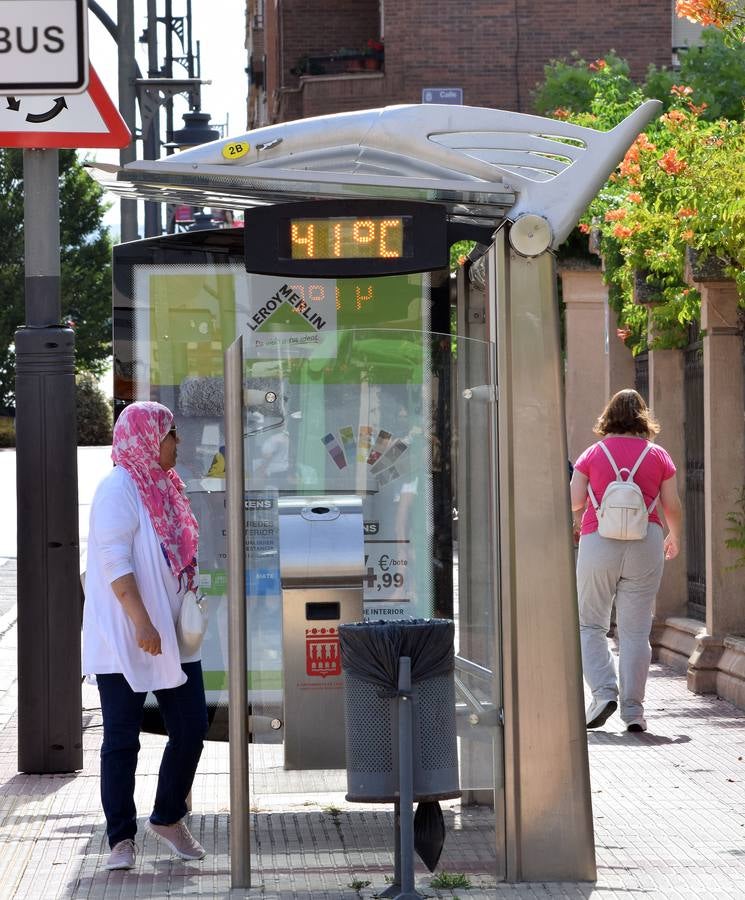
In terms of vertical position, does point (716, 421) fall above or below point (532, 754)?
above

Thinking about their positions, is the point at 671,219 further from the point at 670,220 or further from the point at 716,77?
the point at 716,77

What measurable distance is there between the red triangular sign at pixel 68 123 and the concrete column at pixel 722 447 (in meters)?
4.49

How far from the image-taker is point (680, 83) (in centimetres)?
2236

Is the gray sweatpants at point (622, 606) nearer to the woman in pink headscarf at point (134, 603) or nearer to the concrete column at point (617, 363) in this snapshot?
the woman in pink headscarf at point (134, 603)

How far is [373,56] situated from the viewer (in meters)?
30.5

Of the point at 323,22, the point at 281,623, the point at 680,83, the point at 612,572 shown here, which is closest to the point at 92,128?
the point at 281,623

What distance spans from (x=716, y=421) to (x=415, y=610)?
4.30 meters

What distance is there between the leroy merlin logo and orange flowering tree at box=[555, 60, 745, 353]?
2.81 m

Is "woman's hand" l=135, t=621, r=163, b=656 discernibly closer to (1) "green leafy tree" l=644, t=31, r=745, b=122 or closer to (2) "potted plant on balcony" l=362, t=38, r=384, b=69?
(1) "green leafy tree" l=644, t=31, r=745, b=122

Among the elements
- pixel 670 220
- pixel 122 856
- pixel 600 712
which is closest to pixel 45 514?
pixel 122 856

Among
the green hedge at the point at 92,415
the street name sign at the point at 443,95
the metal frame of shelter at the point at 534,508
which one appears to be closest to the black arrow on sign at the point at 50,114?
the metal frame of shelter at the point at 534,508

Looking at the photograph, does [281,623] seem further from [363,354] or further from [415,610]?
[363,354]

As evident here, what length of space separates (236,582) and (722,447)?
5.64 metres

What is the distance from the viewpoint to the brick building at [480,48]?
30094 millimetres
